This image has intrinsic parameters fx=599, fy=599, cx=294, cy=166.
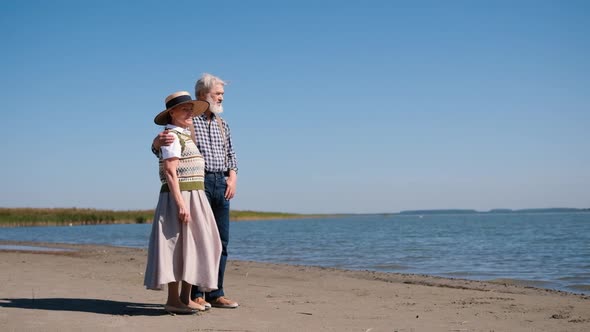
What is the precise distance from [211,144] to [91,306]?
5.66 feet

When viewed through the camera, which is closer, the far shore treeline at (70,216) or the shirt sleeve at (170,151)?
the shirt sleeve at (170,151)

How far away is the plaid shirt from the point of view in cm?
520

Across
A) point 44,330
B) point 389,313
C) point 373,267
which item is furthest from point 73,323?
point 373,267

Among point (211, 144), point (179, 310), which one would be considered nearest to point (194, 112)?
point (211, 144)

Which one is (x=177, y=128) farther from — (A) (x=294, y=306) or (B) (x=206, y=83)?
(A) (x=294, y=306)

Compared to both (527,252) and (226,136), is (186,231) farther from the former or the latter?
(527,252)

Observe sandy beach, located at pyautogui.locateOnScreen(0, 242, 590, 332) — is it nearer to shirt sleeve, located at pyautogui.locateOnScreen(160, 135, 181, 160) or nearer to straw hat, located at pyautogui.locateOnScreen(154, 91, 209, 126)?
shirt sleeve, located at pyautogui.locateOnScreen(160, 135, 181, 160)

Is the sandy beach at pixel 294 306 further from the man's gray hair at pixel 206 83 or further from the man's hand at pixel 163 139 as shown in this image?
the man's gray hair at pixel 206 83

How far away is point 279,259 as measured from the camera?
13.9 metres

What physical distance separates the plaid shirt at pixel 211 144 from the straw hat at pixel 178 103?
0.44ft

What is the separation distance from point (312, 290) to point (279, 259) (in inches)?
276

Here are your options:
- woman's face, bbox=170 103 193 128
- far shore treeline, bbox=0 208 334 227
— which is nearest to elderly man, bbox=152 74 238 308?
woman's face, bbox=170 103 193 128

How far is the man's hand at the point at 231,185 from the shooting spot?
17.5ft

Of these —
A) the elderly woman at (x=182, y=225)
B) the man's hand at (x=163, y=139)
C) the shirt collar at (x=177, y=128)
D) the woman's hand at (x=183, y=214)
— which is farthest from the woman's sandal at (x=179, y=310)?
the shirt collar at (x=177, y=128)
